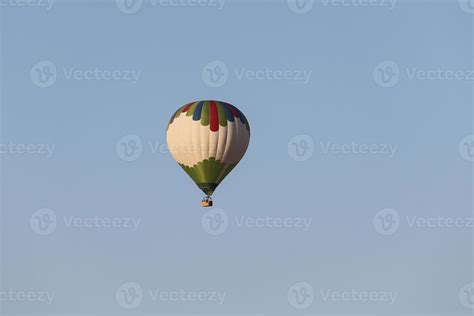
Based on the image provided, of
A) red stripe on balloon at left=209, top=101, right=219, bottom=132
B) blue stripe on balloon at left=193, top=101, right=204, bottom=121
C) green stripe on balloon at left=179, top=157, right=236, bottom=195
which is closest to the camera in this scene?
red stripe on balloon at left=209, top=101, right=219, bottom=132

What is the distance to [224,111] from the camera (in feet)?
319

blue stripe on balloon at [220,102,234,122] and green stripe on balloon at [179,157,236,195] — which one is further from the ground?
blue stripe on balloon at [220,102,234,122]

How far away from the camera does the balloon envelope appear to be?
96500 millimetres

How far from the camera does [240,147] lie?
9825 cm

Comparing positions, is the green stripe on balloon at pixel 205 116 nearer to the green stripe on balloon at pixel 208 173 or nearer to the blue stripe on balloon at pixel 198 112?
the blue stripe on balloon at pixel 198 112

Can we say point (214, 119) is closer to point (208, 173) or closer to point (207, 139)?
point (207, 139)

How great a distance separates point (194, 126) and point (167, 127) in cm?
317

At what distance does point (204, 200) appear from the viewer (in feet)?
318

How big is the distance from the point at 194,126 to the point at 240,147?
11.6 ft

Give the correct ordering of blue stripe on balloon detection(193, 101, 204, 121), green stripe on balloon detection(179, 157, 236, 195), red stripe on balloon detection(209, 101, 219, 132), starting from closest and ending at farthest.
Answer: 1. red stripe on balloon detection(209, 101, 219, 132)
2. blue stripe on balloon detection(193, 101, 204, 121)
3. green stripe on balloon detection(179, 157, 236, 195)

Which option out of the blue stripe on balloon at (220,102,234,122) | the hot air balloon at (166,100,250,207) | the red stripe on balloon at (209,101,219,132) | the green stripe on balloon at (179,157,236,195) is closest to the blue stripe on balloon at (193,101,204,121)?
the hot air balloon at (166,100,250,207)

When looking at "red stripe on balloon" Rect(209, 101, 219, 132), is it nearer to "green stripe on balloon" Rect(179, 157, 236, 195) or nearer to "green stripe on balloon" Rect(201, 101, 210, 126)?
"green stripe on balloon" Rect(201, 101, 210, 126)

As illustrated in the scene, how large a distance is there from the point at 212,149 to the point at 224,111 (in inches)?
98.6

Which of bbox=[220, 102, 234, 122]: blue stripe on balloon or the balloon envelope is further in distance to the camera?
bbox=[220, 102, 234, 122]: blue stripe on balloon
